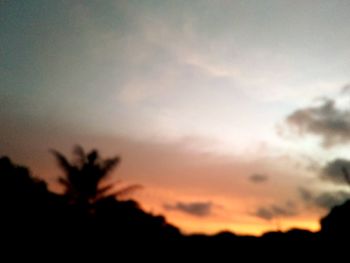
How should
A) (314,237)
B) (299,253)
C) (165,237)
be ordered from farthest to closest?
(165,237) < (314,237) < (299,253)

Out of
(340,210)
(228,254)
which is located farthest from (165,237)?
(340,210)

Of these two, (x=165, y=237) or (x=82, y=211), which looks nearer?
(x=165, y=237)

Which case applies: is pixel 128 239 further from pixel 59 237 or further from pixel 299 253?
pixel 299 253

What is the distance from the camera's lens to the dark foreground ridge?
1546 centimetres

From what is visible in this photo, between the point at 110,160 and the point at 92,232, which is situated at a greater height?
the point at 110,160

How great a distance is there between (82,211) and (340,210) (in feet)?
54.8

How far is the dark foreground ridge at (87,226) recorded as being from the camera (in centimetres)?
1546

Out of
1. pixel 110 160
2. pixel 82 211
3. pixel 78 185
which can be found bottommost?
pixel 82 211

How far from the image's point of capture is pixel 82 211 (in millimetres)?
19031

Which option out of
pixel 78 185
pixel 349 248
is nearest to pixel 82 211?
pixel 78 185

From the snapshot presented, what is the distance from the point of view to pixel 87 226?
1780 cm

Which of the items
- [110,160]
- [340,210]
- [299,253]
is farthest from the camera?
[340,210]

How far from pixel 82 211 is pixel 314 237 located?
40.8ft

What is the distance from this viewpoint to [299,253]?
15.3m
